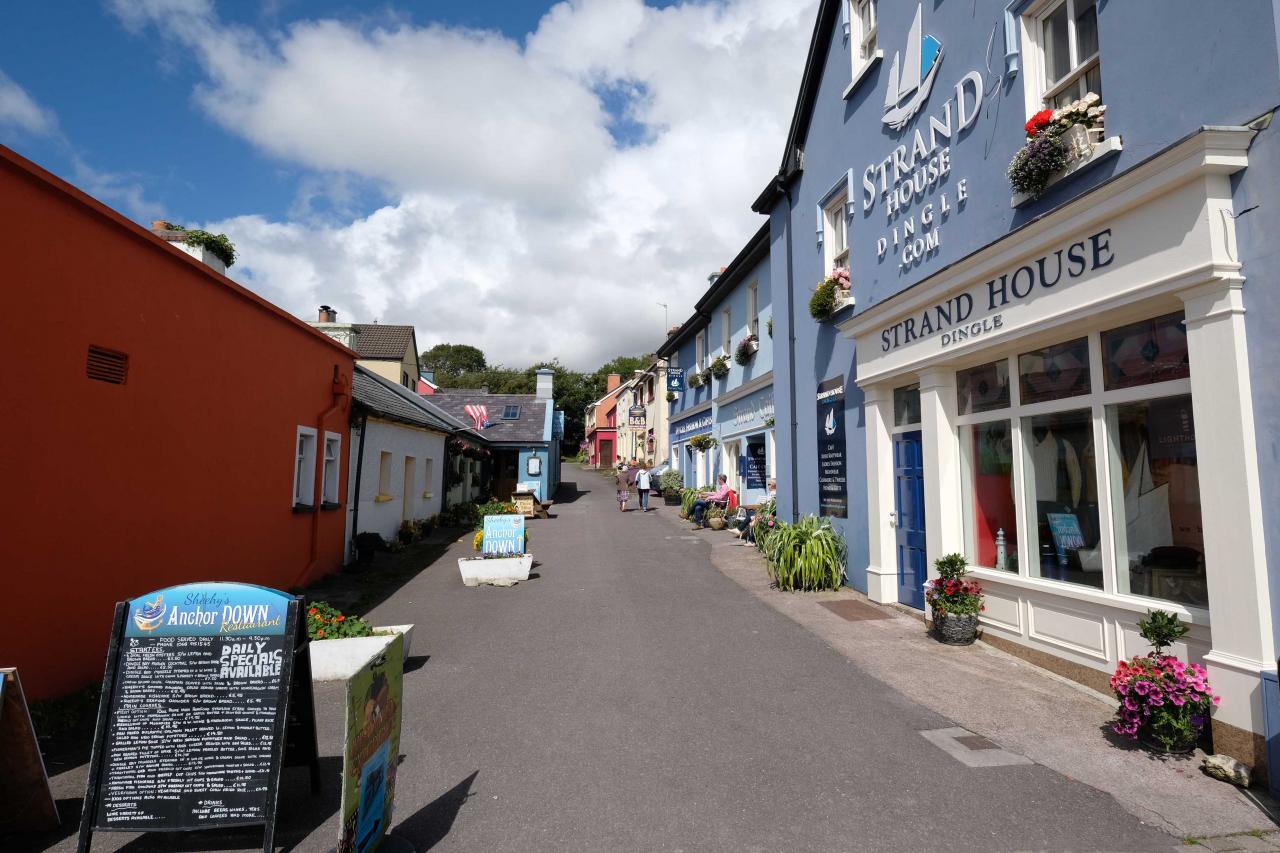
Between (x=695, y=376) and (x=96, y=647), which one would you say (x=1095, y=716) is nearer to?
(x=96, y=647)

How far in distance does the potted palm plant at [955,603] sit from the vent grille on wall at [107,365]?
8.16m

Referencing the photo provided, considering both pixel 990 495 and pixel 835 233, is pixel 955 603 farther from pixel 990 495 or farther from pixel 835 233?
pixel 835 233

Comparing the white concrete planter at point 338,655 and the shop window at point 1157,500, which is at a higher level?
the shop window at point 1157,500

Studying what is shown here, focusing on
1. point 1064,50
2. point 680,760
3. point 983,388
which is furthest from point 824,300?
point 680,760

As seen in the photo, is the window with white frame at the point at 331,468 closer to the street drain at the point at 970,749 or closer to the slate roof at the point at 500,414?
the street drain at the point at 970,749

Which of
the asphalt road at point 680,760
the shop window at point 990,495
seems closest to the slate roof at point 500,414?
the asphalt road at point 680,760

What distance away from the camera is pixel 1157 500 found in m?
5.41

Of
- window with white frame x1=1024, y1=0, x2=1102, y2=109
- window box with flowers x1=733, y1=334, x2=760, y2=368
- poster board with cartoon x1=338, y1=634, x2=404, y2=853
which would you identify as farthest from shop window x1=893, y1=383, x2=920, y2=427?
window box with flowers x1=733, y1=334, x2=760, y2=368

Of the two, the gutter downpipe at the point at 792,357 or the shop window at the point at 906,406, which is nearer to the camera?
the shop window at the point at 906,406

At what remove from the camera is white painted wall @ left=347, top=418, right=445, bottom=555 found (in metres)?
13.4

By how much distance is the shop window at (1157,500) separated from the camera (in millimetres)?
5051

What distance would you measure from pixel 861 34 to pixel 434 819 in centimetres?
1081

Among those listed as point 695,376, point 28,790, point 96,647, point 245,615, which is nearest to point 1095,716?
point 245,615

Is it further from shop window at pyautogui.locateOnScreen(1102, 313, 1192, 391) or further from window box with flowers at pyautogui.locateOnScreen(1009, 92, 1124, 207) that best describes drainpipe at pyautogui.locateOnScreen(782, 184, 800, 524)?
shop window at pyautogui.locateOnScreen(1102, 313, 1192, 391)
